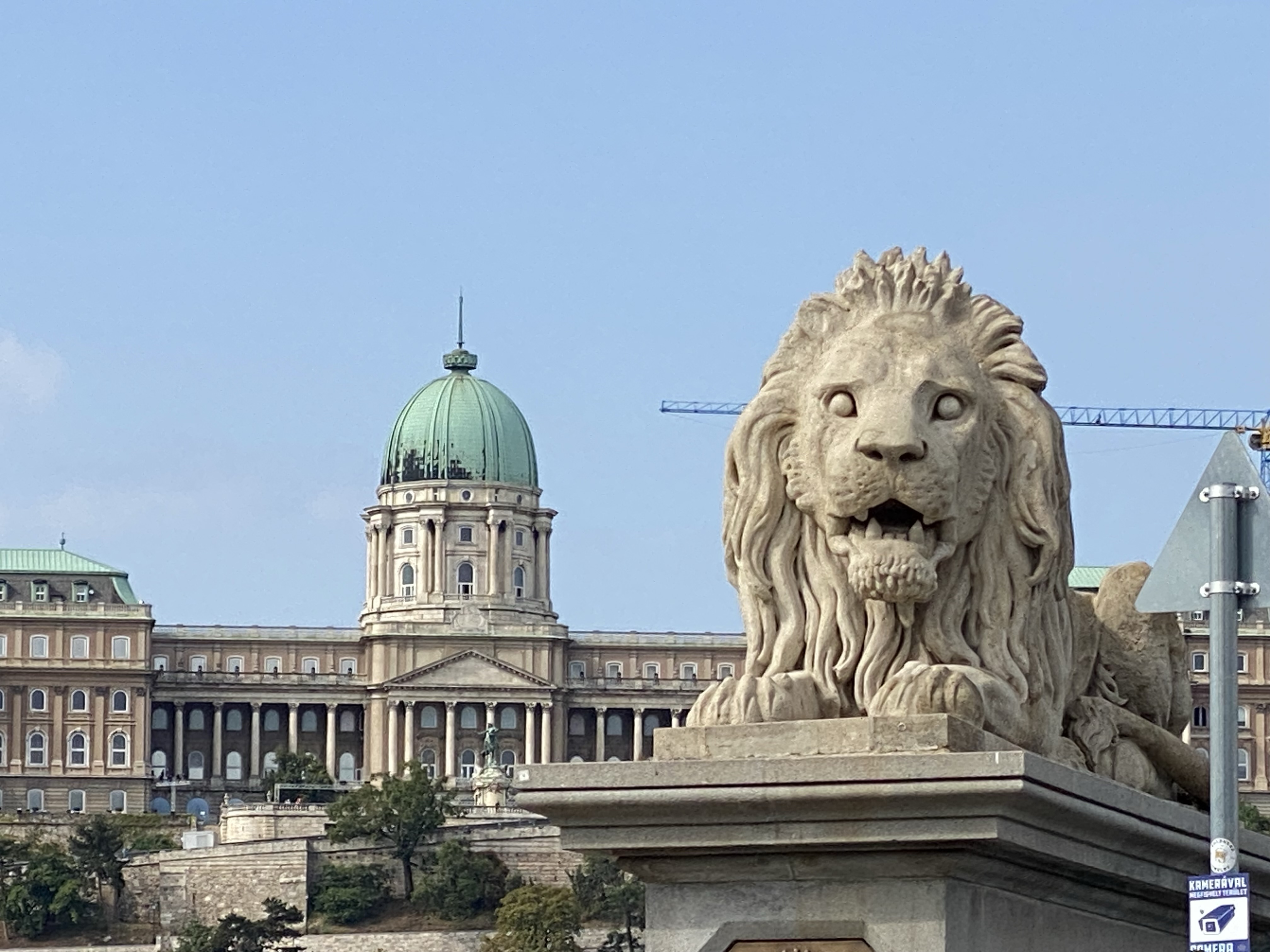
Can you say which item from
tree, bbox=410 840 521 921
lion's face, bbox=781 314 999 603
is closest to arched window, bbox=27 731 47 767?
tree, bbox=410 840 521 921

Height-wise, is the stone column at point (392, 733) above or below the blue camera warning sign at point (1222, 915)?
above

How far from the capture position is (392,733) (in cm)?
19462

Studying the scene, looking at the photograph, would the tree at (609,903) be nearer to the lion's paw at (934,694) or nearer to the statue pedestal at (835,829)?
the lion's paw at (934,694)

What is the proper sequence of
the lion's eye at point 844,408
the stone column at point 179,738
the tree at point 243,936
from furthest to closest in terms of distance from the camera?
the stone column at point 179,738 < the tree at point 243,936 < the lion's eye at point 844,408

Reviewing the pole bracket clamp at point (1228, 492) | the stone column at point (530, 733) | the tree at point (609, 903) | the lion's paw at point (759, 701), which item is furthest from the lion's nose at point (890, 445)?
the stone column at point (530, 733)

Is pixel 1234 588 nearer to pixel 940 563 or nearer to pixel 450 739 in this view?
pixel 940 563

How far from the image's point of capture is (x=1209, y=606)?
1201 centimetres

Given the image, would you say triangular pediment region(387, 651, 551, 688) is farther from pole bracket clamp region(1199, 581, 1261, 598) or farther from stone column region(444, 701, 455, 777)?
pole bracket clamp region(1199, 581, 1261, 598)

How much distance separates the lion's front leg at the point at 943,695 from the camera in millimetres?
13188

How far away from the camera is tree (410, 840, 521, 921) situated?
144 meters

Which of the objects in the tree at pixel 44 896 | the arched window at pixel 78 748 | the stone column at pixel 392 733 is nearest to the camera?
the tree at pixel 44 896

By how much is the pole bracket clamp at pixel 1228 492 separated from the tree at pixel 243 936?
4740 inches

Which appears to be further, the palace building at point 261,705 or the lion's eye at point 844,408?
the palace building at point 261,705

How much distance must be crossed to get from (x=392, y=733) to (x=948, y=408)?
18185 cm
